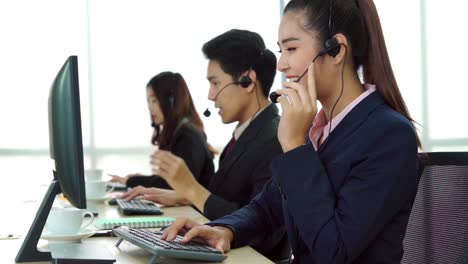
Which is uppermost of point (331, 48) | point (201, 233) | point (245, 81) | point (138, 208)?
point (331, 48)

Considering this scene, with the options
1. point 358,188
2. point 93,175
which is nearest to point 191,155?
point 93,175

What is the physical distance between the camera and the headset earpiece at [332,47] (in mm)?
1345

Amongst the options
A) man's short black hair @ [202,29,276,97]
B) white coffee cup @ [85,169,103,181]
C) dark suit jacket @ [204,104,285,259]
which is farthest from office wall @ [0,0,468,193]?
dark suit jacket @ [204,104,285,259]

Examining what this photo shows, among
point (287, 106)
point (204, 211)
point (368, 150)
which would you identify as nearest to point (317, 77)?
point (287, 106)

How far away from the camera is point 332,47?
1347 millimetres

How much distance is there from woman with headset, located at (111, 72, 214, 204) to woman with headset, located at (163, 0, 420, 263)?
1521 mm

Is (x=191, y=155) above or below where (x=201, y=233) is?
below

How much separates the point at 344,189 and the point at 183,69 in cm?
362

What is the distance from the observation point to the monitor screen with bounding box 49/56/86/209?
3.88 feet

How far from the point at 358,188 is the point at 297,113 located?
0.21 meters

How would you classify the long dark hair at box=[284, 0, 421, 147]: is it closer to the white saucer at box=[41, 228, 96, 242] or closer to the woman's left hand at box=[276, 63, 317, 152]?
the woman's left hand at box=[276, 63, 317, 152]

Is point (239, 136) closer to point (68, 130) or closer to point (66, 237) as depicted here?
point (66, 237)

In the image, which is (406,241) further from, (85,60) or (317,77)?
(85,60)

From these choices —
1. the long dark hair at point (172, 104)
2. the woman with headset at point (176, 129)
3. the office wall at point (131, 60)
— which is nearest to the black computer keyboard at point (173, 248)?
the woman with headset at point (176, 129)
